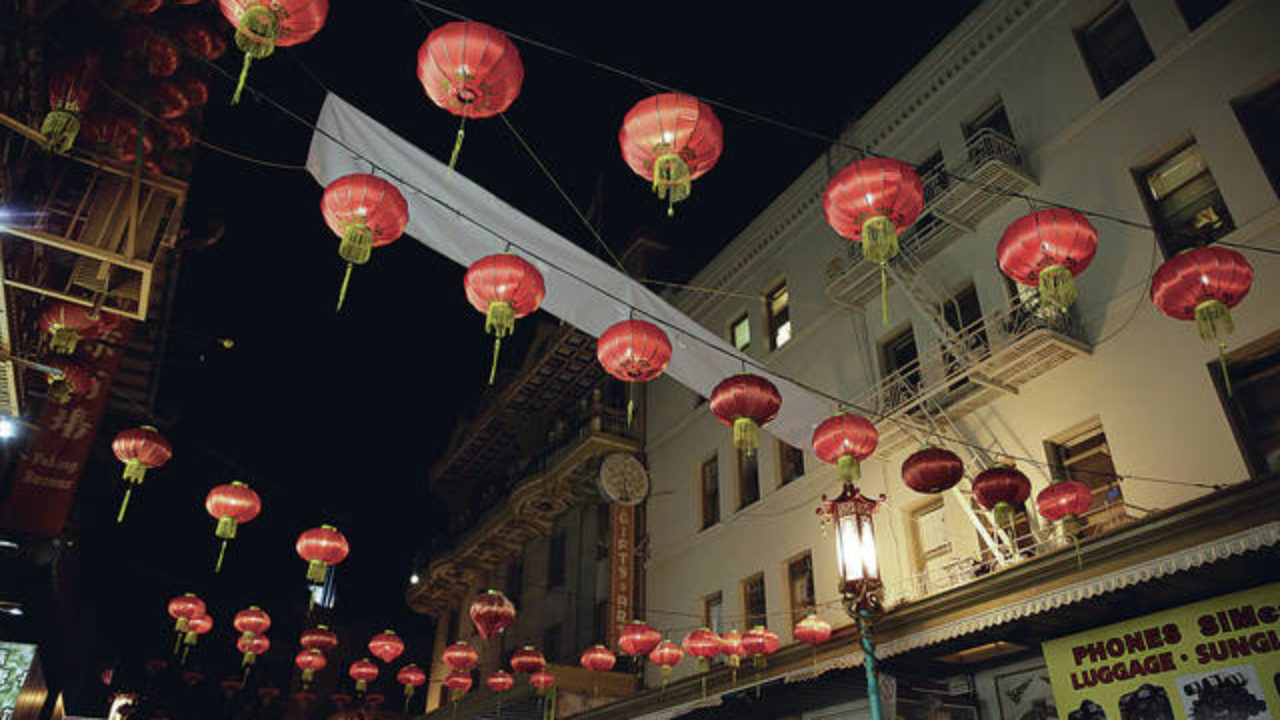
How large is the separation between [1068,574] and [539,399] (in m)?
20.2

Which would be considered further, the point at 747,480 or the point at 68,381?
the point at 747,480

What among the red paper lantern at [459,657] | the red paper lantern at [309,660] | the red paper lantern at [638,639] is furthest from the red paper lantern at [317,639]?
the red paper lantern at [638,639]

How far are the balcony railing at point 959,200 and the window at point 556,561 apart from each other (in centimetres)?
1387

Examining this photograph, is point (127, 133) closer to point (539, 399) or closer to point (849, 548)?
point (849, 548)

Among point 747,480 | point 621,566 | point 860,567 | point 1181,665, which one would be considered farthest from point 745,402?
point 621,566

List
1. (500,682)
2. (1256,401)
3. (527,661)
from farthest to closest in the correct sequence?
(500,682) < (527,661) < (1256,401)

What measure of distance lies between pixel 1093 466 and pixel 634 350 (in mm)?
7566

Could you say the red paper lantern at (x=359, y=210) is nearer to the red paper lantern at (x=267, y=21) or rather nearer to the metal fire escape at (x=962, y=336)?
the red paper lantern at (x=267, y=21)

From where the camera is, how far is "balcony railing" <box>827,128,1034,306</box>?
13.4m

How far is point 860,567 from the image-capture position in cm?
805

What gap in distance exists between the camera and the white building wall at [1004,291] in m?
10.6

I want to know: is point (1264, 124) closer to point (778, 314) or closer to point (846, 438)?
point (846, 438)

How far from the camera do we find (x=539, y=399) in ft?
90.0

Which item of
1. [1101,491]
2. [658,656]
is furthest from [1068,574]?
[658,656]
